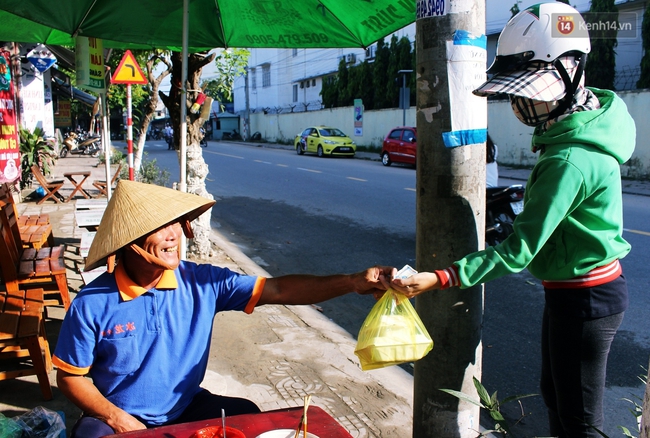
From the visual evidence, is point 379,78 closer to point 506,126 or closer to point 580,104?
point 506,126

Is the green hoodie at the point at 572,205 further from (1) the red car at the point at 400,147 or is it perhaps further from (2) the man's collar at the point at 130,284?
(1) the red car at the point at 400,147

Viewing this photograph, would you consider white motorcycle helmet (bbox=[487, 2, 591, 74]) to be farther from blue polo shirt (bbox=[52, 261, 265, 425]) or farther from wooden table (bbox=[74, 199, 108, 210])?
wooden table (bbox=[74, 199, 108, 210])

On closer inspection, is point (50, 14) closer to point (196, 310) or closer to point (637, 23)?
point (196, 310)

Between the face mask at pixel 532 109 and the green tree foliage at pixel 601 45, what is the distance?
18.7 meters

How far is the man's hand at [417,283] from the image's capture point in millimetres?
2045

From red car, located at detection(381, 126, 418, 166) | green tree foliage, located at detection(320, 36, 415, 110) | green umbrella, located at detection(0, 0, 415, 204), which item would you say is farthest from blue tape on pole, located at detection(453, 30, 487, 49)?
green tree foliage, located at detection(320, 36, 415, 110)

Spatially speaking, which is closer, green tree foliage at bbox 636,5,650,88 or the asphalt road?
the asphalt road

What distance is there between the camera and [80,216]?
5945 millimetres

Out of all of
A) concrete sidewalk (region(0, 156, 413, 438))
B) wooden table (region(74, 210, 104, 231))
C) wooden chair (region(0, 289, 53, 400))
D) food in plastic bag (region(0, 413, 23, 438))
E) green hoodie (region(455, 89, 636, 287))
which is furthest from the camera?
wooden table (region(74, 210, 104, 231))

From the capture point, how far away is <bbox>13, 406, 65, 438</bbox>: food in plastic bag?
7.91 ft

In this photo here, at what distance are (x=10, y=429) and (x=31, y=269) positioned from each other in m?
2.38

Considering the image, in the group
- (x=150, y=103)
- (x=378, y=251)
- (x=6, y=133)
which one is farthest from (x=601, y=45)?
(x=6, y=133)

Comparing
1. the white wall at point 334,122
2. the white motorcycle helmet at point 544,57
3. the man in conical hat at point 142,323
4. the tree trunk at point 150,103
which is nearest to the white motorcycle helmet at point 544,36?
the white motorcycle helmet at point 544,57

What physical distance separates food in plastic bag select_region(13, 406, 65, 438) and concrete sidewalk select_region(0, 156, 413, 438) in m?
0.69
